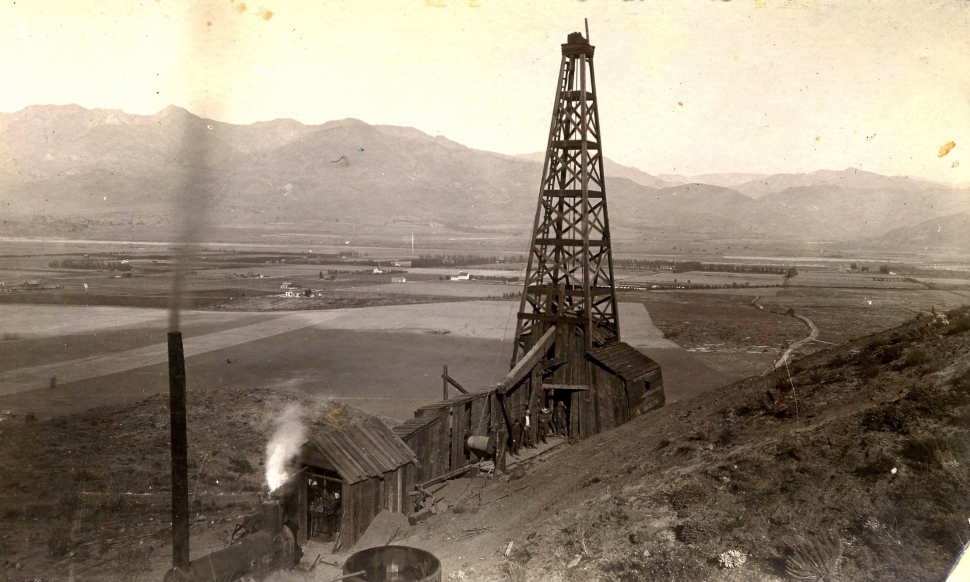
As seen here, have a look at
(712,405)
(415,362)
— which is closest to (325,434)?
(712,405)

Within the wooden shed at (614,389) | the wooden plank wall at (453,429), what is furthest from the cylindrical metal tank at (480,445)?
the wooden shed at (614,389)

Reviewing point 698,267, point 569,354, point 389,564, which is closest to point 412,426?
point 389,564

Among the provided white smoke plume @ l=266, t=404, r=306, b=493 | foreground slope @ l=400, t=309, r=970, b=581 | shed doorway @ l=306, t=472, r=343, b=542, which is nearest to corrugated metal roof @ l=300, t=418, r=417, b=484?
shed doorway @ l=306, t=472, r=343, b=542

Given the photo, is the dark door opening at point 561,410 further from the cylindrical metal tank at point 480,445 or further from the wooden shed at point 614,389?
the cylindrical metal tank at point 480,445

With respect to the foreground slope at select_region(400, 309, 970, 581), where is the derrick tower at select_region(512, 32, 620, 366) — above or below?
above

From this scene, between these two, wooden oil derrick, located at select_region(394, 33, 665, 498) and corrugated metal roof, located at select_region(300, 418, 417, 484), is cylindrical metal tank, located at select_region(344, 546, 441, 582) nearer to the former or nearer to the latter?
corrugated metal roof, located at select_region(300, 418, 417, 484)

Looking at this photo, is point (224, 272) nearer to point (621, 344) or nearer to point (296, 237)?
point (296, 237)

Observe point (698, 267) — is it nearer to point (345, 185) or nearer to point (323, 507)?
point (323, 507)
